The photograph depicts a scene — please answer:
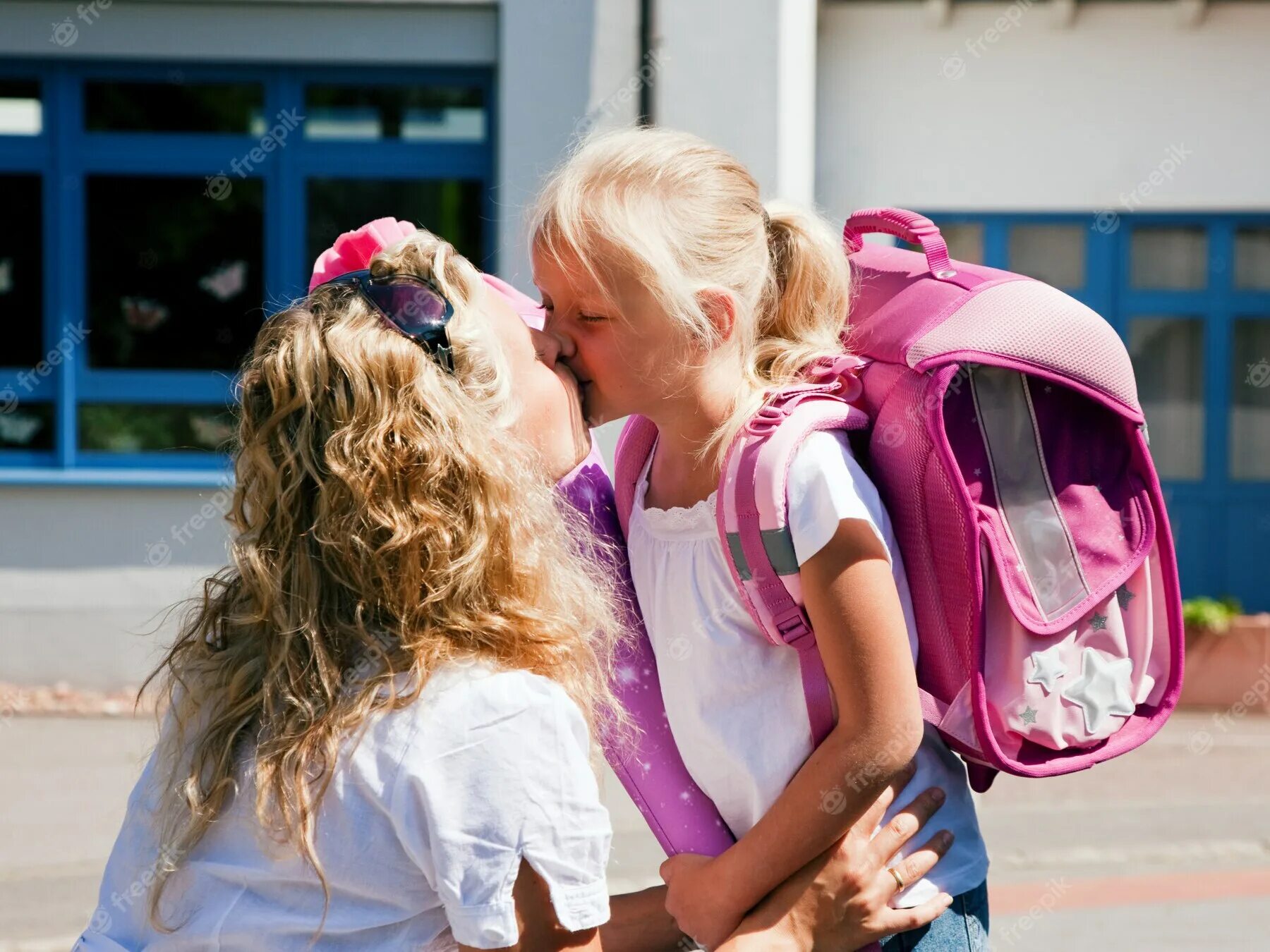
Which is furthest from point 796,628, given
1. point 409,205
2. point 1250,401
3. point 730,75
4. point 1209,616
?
point 1250,401

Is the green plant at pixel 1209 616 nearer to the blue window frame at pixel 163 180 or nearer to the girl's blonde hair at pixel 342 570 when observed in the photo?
the blue window frame at pixel 163 180

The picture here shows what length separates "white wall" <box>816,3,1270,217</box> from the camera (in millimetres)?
7531

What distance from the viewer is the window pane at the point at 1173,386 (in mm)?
7906

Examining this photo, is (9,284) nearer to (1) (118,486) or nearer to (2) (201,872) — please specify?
(1) (118,486)

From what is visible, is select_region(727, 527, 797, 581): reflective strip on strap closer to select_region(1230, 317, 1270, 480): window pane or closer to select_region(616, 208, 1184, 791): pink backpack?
select_region(616, 208, 1184, 791): pink backpack

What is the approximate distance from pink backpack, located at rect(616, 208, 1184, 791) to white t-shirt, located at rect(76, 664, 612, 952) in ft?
1.27

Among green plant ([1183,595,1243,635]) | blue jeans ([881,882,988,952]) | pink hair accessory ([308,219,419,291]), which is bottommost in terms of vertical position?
green plant ([1183,595,1243,635])

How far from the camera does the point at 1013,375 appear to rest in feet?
5.49

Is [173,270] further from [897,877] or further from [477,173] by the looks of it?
[897,877]

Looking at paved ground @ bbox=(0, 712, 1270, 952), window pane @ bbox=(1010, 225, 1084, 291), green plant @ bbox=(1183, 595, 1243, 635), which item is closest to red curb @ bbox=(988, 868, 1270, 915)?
paved ground @ bbox=(0, 712, 1270, 952)

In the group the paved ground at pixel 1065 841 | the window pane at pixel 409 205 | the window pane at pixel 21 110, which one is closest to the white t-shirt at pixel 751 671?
the paved ground at pixel 1065 841

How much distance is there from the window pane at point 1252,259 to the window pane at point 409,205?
4173 mm

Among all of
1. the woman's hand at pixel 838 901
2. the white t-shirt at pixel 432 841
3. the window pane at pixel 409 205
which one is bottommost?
the woman's hand at pixel 838 901

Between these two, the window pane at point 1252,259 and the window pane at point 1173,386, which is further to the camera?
the window pane at point 1173,386
